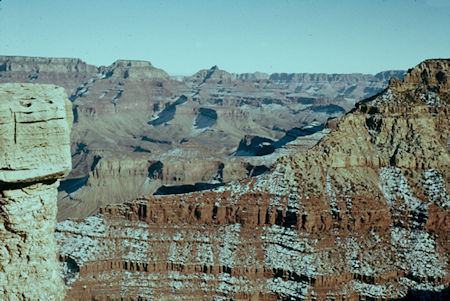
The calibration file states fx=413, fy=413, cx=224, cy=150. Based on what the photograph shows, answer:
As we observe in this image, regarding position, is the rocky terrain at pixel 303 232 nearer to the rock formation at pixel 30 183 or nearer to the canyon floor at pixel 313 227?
the canyon floor at pixel 313 227

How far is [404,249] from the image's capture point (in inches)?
1491

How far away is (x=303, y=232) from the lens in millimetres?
38594

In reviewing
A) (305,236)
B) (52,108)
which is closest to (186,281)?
(305,236)

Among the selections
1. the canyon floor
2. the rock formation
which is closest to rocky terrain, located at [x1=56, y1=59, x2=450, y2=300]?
the canyon floor

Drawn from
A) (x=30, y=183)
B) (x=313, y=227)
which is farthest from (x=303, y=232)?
(x=30, y=183)

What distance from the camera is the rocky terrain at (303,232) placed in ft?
114

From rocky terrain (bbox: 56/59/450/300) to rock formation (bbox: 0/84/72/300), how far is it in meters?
26.1

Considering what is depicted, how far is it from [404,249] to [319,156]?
12.2 m

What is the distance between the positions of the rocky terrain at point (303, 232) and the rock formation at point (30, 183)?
2610 cm

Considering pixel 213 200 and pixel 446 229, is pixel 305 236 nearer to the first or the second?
pixel 213 200

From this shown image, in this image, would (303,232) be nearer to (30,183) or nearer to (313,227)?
(313,227)

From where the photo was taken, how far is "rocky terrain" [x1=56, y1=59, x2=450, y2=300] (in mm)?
34781

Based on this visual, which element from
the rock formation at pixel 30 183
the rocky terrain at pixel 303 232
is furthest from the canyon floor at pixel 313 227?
the rock formation at pixel 30 183

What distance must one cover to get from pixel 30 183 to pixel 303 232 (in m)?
32.6
